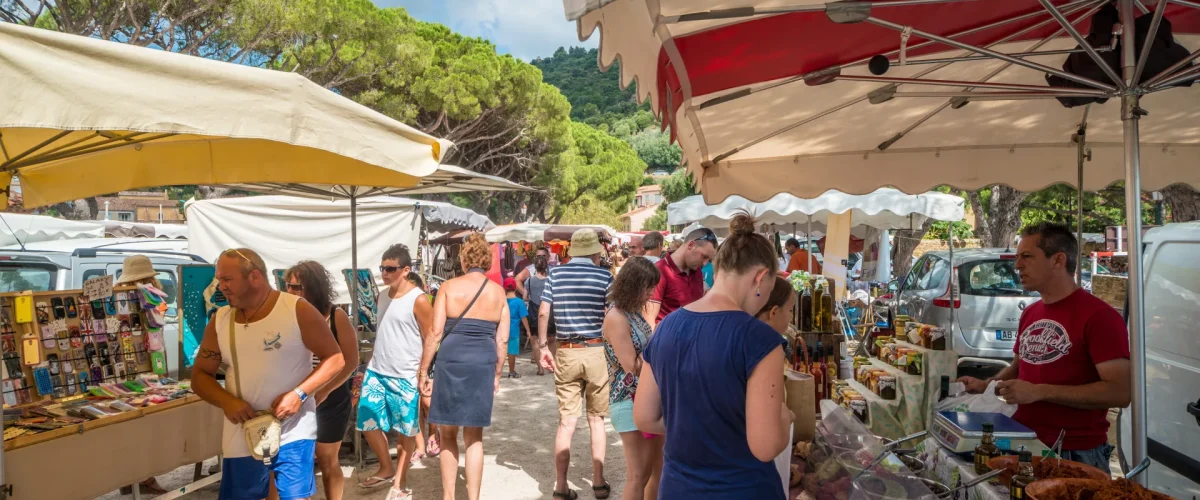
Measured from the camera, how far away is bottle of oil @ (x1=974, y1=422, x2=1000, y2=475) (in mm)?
2188

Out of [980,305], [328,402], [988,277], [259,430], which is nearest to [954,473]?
[259,430]

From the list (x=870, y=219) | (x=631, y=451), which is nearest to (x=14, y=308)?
(x=631, y=451)

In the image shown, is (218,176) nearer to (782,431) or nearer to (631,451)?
(631,451)

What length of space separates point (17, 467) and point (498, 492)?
9.07ft

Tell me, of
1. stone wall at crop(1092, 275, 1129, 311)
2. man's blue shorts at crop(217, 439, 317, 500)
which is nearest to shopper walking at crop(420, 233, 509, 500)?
man's blue shorts at crop(217, 439, 317, 500)

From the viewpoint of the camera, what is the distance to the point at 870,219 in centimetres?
1306

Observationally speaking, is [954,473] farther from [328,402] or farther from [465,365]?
[328,402]

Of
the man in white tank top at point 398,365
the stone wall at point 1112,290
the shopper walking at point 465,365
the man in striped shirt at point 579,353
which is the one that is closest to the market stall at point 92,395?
the man in white tank top at point 398,365

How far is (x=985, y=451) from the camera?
221 centimetres

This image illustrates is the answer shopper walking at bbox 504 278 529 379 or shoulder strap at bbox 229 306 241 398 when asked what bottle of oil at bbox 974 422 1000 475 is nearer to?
shoulder strap at bbox 229 306 241 398

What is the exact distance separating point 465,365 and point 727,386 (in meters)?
2.48

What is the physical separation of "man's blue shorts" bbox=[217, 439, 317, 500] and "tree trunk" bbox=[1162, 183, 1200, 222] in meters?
10.7

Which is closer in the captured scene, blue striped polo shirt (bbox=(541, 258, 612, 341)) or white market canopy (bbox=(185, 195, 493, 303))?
blue striped polo shirt (bbox=(541, 258, 612, 341))

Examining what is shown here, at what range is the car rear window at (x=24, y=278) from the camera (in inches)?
224
